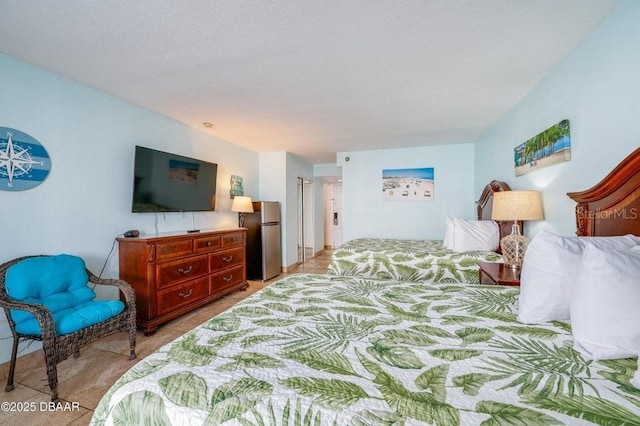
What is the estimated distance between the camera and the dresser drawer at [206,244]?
3.27 metres

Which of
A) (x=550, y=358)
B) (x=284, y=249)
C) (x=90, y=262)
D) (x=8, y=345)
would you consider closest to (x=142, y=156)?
(x=90, y=262)

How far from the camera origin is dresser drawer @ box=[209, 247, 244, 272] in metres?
3.55

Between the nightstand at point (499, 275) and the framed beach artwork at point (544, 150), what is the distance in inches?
37.8

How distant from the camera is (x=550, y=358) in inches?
35.7

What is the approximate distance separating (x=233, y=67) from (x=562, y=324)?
8.71 feet

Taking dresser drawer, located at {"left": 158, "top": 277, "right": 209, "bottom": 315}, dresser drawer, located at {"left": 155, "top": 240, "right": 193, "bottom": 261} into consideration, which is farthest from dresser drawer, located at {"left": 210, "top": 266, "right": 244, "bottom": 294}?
dresser drawer, located at {"left": 155, "top": 240, "right": 193, "bottom": 261}

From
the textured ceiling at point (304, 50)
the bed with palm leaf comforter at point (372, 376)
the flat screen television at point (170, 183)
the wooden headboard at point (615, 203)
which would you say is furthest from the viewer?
the flat screen television at point (170, 183)

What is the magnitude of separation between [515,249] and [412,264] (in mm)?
1011

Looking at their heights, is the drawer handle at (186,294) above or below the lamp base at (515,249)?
below

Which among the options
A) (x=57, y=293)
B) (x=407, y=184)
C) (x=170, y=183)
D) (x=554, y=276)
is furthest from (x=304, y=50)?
(x=407, y=184)

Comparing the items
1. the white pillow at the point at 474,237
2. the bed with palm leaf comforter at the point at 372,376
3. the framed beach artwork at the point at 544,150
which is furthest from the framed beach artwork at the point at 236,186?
the framed beach artwork at the point at 544,150

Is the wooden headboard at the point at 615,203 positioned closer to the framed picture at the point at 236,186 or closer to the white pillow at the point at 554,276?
the white pillow at the point at 554,276

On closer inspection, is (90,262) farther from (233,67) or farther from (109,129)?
(233,67)

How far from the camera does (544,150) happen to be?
2373mm
